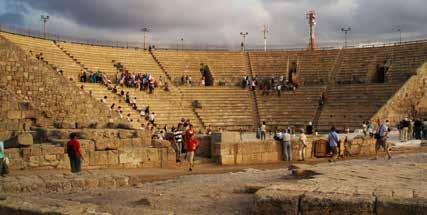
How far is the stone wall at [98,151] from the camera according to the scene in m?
14.2

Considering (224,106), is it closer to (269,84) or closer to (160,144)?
(269,84)

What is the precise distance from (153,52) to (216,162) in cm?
2821

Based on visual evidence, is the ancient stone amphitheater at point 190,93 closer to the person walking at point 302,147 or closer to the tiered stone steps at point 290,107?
the tiered stone steps at point 290,107

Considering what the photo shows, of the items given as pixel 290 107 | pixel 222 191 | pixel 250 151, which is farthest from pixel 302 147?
pixel 290 107

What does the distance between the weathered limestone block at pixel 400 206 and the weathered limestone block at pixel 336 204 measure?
0.10 m

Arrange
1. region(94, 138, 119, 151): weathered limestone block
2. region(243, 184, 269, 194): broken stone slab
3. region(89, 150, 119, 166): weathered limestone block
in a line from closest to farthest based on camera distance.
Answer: region(243, 184, 269, 194): broken stone slab → region(89, 150, 119, 166): weathered limestone block → region(94, 138, 119, 151): weathered limestone block

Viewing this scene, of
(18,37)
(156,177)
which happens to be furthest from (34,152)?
(18,37)

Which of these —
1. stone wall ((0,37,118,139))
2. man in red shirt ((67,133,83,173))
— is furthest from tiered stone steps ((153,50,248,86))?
man in red shirt ((67,133,83,173))

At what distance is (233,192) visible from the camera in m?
9.05

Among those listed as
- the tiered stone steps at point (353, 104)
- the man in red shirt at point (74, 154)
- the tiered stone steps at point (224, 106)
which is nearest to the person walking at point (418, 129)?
the tiered stone steps at point (353, 104)

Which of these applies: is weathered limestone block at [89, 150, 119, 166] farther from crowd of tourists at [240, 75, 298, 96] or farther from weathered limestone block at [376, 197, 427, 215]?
crowd of tourists at [240, 75, 298, 96]

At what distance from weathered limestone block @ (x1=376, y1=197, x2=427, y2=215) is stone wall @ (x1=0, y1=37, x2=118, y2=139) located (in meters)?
17.8

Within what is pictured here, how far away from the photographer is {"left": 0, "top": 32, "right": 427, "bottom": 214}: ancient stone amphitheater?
17156 millimetres

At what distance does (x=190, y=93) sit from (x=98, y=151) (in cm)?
2438
